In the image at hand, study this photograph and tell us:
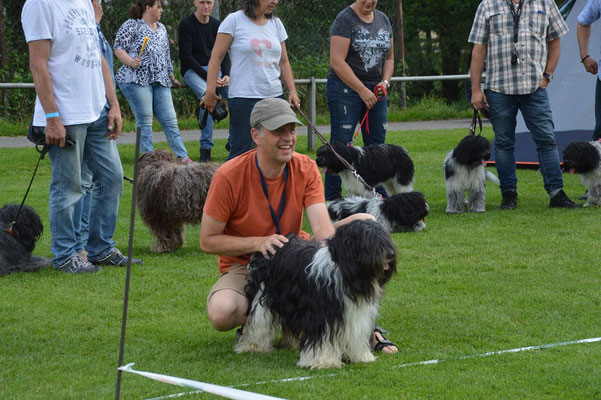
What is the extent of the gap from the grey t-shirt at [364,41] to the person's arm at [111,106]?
88.2 inches

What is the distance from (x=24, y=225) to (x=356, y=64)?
3.15 metres

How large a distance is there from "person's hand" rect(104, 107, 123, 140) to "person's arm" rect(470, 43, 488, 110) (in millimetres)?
3581

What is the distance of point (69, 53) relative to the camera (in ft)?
16.8

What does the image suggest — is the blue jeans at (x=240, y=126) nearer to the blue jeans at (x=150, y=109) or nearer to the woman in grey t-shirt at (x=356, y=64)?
the woman in grey t-shirt at (x=356, y=64)

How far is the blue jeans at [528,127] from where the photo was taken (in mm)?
7359

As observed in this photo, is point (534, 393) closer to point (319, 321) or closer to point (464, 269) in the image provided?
→ point (319, 321)

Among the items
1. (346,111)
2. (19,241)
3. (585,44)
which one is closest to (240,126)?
(346,111)

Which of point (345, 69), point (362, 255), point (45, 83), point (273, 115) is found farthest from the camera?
point (345, 69)

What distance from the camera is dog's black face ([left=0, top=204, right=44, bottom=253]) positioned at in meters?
5.71

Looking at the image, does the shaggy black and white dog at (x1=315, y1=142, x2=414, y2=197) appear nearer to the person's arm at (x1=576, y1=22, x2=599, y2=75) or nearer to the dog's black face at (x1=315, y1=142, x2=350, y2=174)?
the dog's black face at (x1=315, y1=142, x2=350, y2=174)

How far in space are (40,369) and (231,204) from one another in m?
1.15

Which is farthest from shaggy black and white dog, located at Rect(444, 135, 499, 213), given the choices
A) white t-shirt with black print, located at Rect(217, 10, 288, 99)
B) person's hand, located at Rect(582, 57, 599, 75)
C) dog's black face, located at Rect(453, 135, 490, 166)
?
white t-shirt with black print, located at Rect(217, 10, 288, 99)

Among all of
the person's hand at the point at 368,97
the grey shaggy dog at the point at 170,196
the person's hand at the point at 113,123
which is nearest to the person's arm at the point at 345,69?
the person's hand at the point at 368,97

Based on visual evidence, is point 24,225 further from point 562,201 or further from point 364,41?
point 562,201
